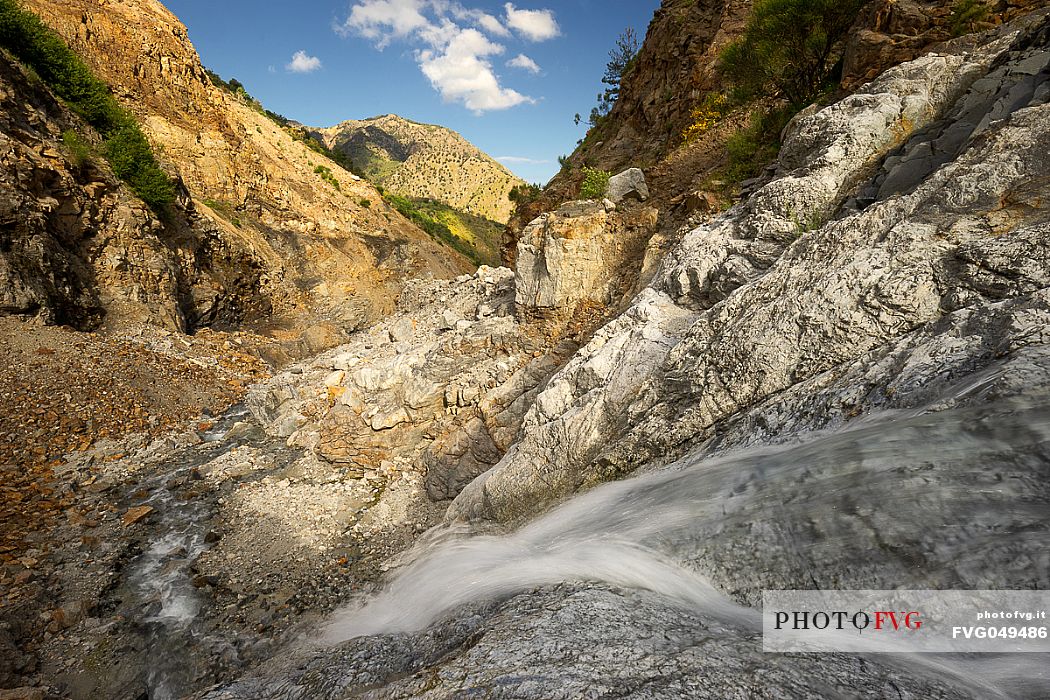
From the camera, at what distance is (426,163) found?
8056 centimetres

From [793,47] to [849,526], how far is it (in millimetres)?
11812

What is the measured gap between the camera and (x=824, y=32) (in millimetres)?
9664

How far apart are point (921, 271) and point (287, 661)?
7.82 meters

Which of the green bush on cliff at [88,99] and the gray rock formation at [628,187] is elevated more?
the green bush on cliff at [88,99]

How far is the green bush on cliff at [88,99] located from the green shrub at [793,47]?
20.6 meters

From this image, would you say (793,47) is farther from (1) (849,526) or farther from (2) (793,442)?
(1) (849,526)

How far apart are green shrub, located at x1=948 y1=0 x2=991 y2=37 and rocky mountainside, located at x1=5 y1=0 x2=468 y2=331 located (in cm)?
2150

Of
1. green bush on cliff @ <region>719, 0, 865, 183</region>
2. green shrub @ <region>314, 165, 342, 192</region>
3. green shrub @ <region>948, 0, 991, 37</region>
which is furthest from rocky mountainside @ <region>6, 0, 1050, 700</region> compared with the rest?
green shrub @ <region>314, 165, 342, 192</region>

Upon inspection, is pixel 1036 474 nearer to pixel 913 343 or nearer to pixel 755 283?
pixel 913 343

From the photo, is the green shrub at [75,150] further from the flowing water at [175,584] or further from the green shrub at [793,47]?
the green shrub at [793,47]
